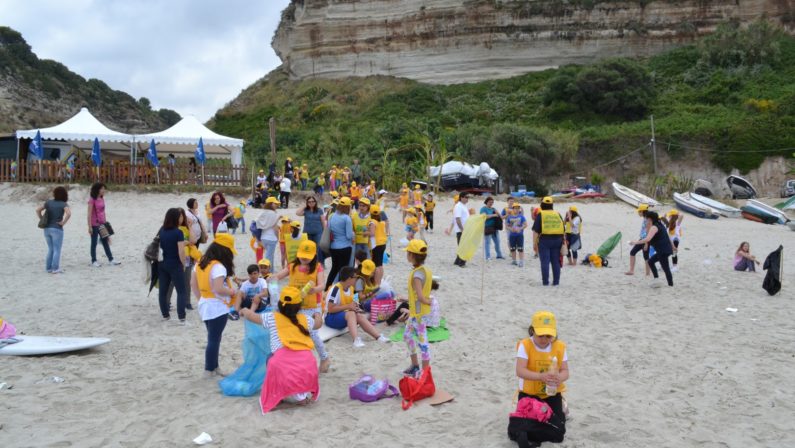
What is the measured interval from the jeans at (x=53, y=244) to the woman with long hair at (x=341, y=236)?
5117mm

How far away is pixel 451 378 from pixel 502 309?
2.78 meters

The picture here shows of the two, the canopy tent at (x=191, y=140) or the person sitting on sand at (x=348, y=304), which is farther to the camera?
the canopy tent at (x=191, y=140)

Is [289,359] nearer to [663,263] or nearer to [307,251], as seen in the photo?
[307,251]

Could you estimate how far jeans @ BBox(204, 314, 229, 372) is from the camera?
531cm

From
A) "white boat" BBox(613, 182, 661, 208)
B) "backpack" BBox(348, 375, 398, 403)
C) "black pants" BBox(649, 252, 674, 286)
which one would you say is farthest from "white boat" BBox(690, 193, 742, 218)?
"backpack" BBox(348, 375, 398, 403)

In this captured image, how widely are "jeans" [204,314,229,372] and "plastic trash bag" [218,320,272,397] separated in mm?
291

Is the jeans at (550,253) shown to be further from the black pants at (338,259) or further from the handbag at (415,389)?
the handbag at (415,389)

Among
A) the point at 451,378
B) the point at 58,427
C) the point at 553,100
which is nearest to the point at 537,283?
the point at 451,378

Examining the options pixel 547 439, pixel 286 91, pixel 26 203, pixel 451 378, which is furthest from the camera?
pixel 286 91

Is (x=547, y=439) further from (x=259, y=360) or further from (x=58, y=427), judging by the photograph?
(x=58, y=427)

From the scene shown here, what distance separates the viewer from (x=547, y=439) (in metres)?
4.11

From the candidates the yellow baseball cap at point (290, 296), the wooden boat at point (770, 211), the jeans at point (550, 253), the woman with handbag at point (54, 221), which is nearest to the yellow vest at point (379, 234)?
the jeans at point (550, 253)

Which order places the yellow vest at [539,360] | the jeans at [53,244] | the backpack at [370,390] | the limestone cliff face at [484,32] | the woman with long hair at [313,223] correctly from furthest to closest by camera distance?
the limestone cliff face at [484,32], the jeans at [53,244], the woman with long hair at [313,223], the backpack at [370,390], the yellow vest at [539,360]

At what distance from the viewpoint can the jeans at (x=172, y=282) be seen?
6977 mm
